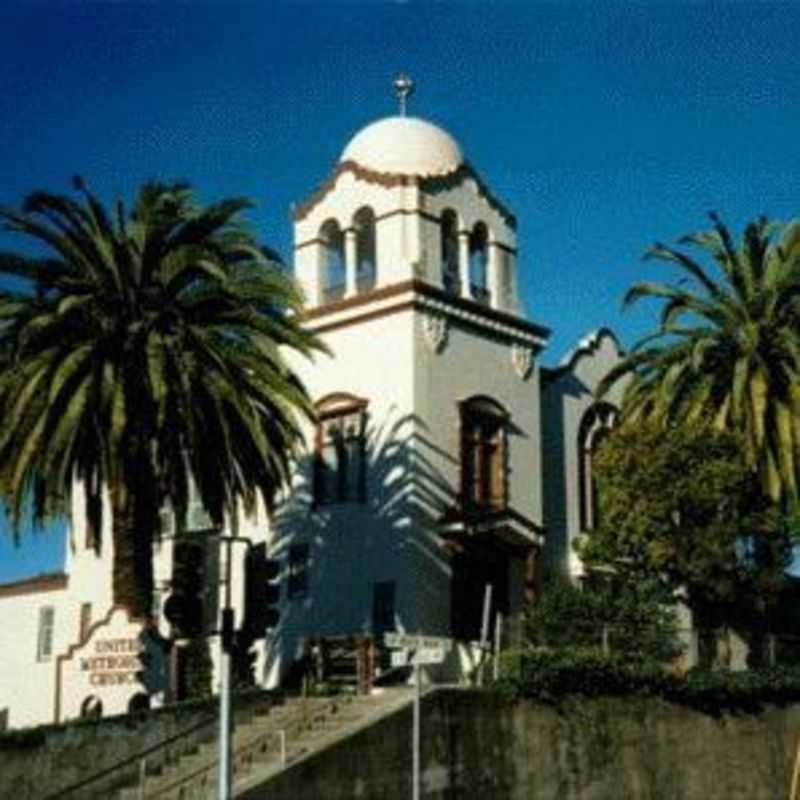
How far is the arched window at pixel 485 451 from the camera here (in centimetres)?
3838

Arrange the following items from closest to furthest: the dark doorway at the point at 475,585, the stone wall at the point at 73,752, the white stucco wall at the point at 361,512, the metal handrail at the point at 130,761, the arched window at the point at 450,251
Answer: the metal handrail at the point at 130,761 < the stone wall at the point at 73,752 < the white stucco wall at the point at 361,512 < the dark doorway at the point at 475,585 < the arched window at the point at 450,251

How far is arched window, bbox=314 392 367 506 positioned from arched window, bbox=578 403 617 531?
681 cm

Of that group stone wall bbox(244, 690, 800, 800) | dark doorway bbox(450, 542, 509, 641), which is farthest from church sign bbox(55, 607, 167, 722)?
dark doorway bbox(450, 542, 509, 641)

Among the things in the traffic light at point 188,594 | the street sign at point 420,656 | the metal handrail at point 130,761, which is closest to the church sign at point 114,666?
the metal handrail at point 130,761

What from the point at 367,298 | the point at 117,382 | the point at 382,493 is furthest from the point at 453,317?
the point at 117,382

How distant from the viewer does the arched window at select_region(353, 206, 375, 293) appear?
40438mm

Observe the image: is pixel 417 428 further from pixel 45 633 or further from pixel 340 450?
pixel 45 633

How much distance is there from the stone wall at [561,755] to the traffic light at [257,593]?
7.82 metres

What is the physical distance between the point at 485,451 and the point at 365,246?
6680 millimetres

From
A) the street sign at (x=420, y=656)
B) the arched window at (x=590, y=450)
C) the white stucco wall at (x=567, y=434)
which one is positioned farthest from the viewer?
the arched window at (x=590, y=450)

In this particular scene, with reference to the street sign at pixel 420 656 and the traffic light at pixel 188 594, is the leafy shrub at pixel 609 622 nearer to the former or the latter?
the street sign at pixel 420 656

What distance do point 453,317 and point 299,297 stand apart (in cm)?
701

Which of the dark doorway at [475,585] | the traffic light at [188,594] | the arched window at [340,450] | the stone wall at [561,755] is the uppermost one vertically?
the arched window at [340,450]

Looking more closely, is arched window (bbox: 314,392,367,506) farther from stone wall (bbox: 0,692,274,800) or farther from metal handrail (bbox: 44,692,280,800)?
stone wall (bbox: 0,692,274,800)
